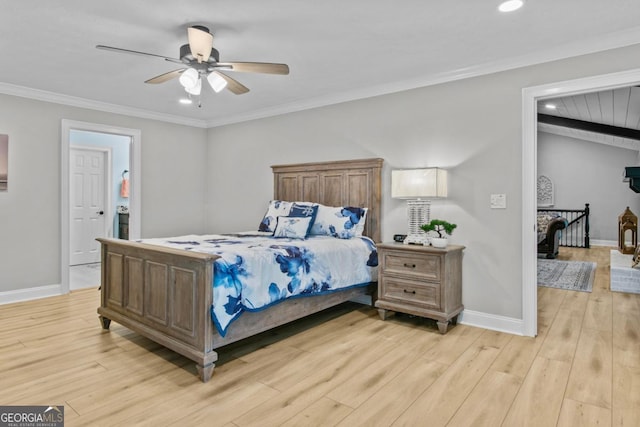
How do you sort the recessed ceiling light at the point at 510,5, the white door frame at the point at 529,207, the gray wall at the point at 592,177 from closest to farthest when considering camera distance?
the recessed ceiling light at the point at 510,5
the white door frame at the point at 529,207
the gray wall at the point at 592,177

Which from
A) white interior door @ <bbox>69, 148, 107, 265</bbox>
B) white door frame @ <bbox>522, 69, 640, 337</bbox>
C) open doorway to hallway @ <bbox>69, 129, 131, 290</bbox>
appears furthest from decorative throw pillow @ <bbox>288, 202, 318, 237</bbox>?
white interior door @ <bbox>69, 148, 107, 265</bbox>

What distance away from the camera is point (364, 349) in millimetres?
2910

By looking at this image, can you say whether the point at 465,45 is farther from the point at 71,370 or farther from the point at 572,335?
the point at 71,370

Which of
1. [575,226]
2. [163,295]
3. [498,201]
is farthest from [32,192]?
[575,226]

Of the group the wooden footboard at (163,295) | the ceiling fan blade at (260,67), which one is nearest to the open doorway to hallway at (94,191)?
the wooden footboard at (163,295)

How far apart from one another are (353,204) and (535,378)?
243 cm

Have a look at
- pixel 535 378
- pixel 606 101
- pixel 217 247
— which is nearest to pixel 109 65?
pixel 217 247

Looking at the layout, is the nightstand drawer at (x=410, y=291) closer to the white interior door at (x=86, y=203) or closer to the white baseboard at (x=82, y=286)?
the white baseboard at (x=82, y=286)

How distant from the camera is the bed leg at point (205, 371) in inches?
93.1

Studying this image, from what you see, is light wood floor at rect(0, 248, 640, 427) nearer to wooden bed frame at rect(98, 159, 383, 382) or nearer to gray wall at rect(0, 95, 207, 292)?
wooden bed frame at rect(98, 159, 383, 382)

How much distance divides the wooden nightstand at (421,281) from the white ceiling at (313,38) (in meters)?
1.68

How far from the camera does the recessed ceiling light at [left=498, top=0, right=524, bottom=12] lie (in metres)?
2.34

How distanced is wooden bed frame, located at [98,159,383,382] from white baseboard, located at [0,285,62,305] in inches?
64.7

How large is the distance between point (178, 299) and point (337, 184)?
2385 millimetres
